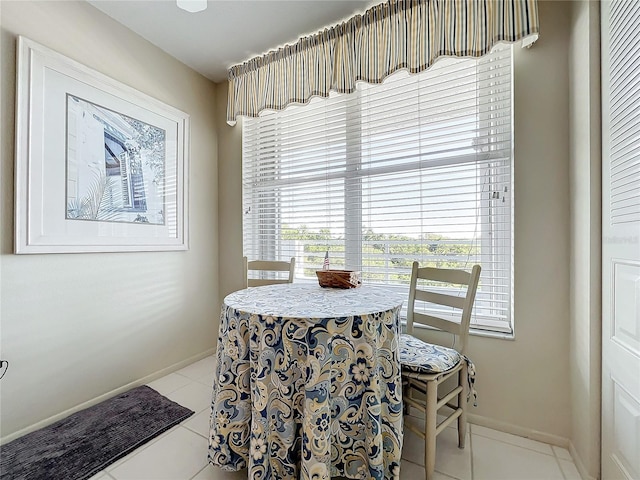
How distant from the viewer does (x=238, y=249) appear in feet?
9.23

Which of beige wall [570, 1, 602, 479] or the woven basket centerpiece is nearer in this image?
beige wall [570, 1, 602, 479]

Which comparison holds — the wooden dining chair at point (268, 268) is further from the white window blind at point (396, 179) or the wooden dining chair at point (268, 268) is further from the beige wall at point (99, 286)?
the beige wall at point (99, 286)

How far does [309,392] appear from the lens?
107 cm

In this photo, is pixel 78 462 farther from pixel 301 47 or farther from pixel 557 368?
pixel 301 47

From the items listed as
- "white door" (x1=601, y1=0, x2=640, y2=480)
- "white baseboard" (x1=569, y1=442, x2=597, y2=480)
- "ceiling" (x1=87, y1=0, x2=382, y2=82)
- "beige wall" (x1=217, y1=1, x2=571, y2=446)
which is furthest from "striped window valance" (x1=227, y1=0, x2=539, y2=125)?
"white baseboard" (x1=569, y1=442, x2=597, y2=480)

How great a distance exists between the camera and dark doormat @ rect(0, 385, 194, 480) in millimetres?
1408

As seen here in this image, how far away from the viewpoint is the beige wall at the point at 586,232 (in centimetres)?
130

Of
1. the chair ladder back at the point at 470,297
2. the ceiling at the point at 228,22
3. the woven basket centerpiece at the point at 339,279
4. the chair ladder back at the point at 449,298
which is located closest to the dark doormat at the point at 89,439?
the woven basket centerpiece at the point at 339,279

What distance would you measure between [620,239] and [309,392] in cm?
133

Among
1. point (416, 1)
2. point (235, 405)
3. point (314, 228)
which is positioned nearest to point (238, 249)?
point (314, 228)

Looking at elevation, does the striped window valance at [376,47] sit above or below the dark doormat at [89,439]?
above

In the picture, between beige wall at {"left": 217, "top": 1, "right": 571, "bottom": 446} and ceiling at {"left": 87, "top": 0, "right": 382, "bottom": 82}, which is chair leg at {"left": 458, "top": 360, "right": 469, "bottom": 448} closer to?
beige wall at {"left": 217, "top": 1, "right": 571, "bottom": 446}

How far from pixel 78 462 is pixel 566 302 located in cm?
261

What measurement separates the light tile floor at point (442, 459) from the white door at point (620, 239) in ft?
0.89
